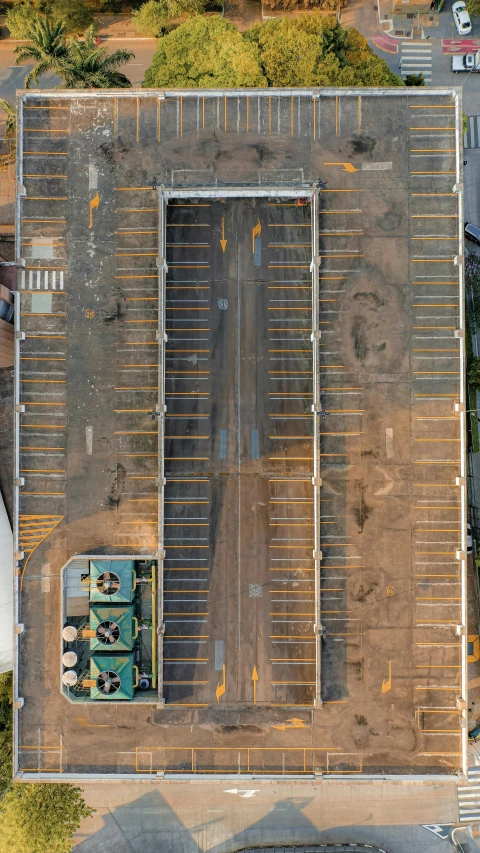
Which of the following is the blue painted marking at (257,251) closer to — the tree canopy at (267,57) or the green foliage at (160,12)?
the tree canopy at (267,57)

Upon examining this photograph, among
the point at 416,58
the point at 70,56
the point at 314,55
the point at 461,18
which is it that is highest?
the point at 461,18

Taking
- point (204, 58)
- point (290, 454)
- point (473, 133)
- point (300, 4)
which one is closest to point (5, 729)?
point (290, 454)

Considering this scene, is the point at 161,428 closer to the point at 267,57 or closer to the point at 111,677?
the point at 111,677

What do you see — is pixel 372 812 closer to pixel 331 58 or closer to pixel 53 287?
pixel 53 287

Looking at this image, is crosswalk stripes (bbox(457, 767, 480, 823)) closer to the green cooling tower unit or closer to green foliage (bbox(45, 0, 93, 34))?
the green cooling tower unit

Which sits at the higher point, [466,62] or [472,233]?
[466,62]

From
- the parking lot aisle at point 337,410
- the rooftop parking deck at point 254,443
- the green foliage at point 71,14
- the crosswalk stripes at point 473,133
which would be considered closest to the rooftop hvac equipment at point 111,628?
the rooftop parking deck at point 254,443

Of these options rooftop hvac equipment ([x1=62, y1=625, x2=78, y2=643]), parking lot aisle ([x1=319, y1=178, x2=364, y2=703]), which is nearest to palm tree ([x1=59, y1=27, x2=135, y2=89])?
parking lot aisle ([x1=319, y1=178, x2=364, y2=703])
